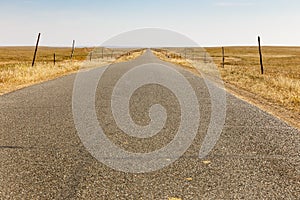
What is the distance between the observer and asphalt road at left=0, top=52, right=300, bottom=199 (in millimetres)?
3842

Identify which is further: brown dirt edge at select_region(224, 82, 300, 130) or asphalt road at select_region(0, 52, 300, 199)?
brown dirt edge at select_region(224, 82, 300, 130)

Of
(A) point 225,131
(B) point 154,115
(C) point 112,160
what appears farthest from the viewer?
(B) point 154,115

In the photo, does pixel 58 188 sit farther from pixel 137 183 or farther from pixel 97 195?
pixel 137 183

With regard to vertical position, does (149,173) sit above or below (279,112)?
below

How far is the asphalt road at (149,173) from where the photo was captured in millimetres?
3842

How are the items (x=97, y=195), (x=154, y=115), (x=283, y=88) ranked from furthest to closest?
1. (x=283, y=88)
2. (x=154, y=115)
3. (x=97, y=195)

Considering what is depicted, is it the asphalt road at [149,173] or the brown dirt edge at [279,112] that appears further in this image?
the brown dirt edge at [279,112]

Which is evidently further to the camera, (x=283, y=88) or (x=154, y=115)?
(x=283, y=88)

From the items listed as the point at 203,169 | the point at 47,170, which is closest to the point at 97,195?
the point at 47,170

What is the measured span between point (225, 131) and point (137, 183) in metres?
3.12

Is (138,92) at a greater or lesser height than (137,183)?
greater

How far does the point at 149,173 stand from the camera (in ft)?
14.6

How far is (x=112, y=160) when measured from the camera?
4922mm

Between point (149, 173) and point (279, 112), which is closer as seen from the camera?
point (149, 173)
